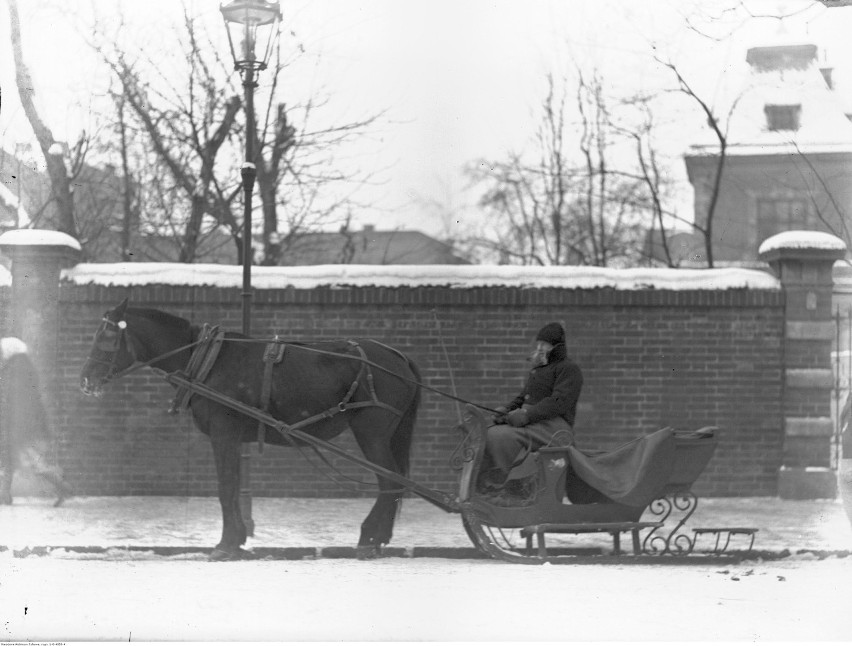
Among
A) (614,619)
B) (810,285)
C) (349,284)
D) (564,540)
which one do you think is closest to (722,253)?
(810,285)

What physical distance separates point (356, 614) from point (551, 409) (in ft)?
7.02

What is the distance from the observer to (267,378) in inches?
310

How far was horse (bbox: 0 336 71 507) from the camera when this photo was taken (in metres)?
10.0

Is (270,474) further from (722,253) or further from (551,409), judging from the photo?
(722,253)

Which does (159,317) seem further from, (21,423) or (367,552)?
(21,423)

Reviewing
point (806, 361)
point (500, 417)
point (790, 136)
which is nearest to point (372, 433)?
point (500, 417)

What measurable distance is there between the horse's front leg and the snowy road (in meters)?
0.28

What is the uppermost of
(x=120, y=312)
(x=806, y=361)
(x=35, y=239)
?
(x=35, y=239)

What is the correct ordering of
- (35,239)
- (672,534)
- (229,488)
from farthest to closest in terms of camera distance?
(35,239), (229,488), (672,534)

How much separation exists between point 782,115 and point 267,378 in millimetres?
8875

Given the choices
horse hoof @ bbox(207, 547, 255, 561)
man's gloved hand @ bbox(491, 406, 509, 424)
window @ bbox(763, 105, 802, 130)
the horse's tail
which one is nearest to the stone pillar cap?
window @ bbox(763, 105, 802, 130)

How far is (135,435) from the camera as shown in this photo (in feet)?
34.7

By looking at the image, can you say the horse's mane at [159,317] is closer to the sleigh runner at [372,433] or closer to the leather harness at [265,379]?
the sleigh runner at [372,433]

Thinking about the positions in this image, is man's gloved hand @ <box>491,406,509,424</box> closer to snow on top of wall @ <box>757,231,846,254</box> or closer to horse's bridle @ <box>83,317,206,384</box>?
horse's bridle @ <box>83,317,206,384</box>
